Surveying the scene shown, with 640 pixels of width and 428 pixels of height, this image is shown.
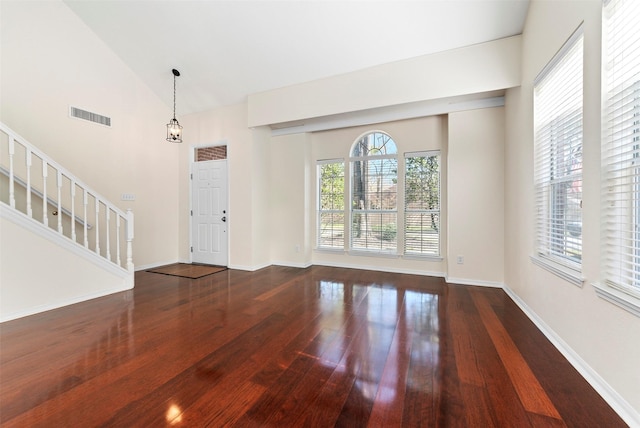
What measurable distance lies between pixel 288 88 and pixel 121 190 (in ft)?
11.3

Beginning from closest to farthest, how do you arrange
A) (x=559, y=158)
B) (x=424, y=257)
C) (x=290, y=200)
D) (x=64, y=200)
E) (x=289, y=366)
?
1. (x=289, y=366)
2. (x=559, y=158)
3. (x=64, y=200)
4. (x=424, y=257)
5. (x=290, y=200)

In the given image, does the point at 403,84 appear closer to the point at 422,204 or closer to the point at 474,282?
the point at 422,204

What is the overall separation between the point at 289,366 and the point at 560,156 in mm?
2943

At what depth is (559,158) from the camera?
2.42 metres

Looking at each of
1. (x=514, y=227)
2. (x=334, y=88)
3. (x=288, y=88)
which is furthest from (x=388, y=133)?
(x=514, y=227)

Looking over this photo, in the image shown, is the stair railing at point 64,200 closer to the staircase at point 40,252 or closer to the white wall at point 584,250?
the staircase at point 40,252

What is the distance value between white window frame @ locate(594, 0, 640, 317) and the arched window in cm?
296

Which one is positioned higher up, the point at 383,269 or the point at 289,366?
the point at 383,269

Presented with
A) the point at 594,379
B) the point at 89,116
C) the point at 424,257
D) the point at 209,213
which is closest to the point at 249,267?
the point at 209,213

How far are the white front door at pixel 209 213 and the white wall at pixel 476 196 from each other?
160 inches

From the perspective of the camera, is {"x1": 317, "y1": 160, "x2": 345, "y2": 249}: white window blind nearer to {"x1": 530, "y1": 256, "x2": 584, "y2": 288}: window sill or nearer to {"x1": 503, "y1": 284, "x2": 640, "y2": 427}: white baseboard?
{"x1": 530, "y1": 256, "x2": 584, "y2": 288}: window sill

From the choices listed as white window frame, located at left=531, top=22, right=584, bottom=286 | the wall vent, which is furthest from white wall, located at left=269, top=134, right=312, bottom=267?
white window frame, located at left=531, top=22, right=584, bottom=286

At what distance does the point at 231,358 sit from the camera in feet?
6.57

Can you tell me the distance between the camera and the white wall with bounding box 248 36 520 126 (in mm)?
3299
